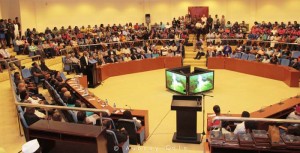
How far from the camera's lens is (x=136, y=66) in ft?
55.8

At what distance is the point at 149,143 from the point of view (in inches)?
313

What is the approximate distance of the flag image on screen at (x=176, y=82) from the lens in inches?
483

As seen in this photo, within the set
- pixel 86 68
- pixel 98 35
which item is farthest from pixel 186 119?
pixel 98 35

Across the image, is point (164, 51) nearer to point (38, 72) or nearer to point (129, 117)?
point (38, 72)

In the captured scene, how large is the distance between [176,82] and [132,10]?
1493 cm

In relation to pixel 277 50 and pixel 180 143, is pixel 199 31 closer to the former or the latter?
pixel 277 50

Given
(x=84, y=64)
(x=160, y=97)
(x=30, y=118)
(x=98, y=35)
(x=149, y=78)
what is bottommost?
(x=160, y=97)

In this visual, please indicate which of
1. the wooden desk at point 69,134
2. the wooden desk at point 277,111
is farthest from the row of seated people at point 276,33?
the wooden desk at point 69,134

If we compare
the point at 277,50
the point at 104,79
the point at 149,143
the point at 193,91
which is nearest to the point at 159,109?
the point at 193,91

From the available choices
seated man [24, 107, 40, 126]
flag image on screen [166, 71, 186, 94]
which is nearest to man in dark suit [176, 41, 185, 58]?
flag image on screen [166, 71, 186, 94]

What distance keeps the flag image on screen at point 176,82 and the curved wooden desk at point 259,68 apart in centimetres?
476

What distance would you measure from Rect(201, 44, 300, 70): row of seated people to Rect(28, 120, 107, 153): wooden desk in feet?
38.4

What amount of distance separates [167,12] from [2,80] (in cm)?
1620

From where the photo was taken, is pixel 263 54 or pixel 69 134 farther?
pixel 263 54
